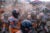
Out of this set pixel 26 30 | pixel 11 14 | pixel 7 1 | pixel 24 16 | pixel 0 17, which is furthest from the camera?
pixel 7 1

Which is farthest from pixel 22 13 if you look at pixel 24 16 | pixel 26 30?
pixel 26 30

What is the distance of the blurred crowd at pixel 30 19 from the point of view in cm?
356

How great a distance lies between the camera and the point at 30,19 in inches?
139

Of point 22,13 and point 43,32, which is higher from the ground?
point 22,13

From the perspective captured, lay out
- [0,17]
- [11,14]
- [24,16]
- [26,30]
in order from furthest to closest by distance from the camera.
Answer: [0,17] → [11,14] → [24,16] → [26,30]

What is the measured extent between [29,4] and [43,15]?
0.51m

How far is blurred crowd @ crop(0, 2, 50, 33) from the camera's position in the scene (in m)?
3.56

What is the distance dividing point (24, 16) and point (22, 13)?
15cm

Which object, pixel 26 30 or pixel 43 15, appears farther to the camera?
pixel 43 15

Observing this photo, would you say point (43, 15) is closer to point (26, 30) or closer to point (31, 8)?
A: point (31, 8)

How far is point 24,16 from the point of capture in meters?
→ 3.56

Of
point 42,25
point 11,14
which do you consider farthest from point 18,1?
point 42,25

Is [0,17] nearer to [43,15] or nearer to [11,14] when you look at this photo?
[11,14]

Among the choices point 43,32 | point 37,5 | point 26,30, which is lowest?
point 43,32
